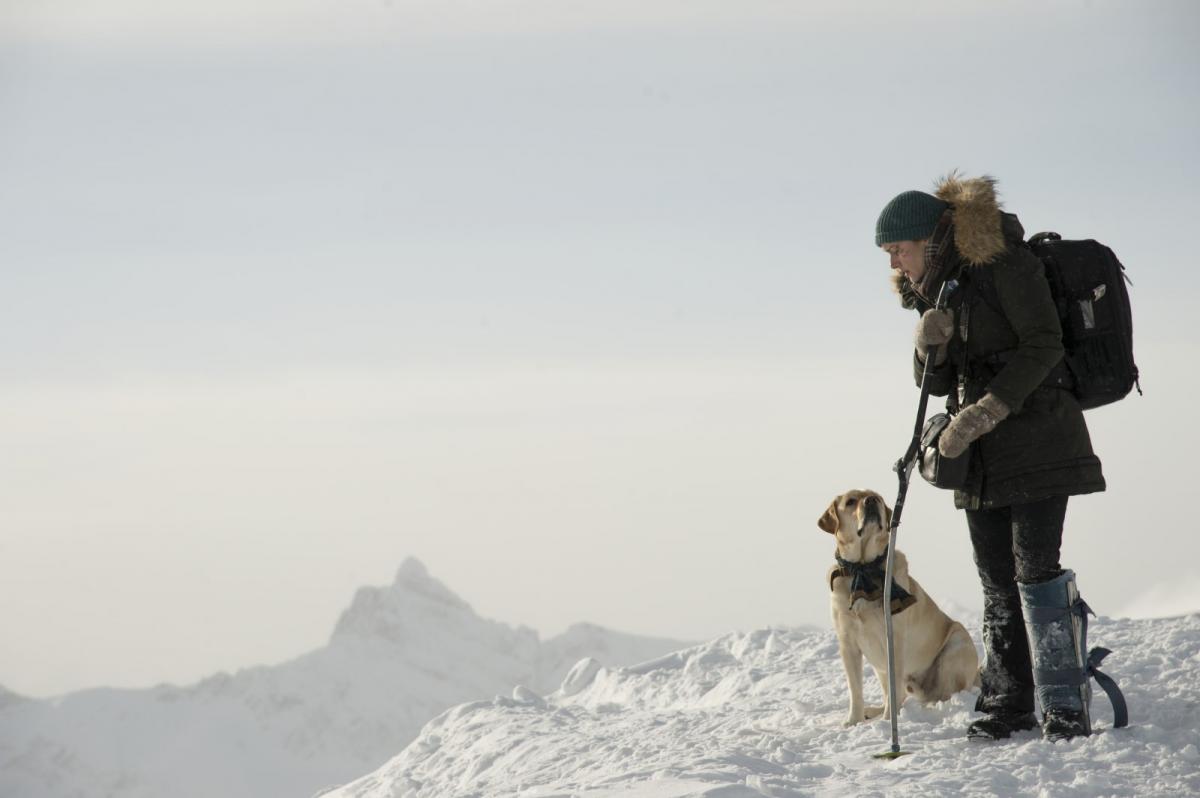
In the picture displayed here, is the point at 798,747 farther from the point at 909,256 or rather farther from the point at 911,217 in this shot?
the point at 911,217

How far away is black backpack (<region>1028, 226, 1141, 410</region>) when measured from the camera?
19.3 feet

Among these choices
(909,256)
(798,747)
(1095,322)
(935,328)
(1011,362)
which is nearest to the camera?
(1011,362)

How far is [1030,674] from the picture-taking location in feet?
21.0

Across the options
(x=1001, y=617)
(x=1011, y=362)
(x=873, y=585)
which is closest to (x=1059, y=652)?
(x=1001, y=617)

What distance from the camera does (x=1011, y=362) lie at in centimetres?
576

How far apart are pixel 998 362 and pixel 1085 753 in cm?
200

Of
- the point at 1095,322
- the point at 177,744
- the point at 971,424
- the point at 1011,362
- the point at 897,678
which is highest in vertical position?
the point at 1095,322

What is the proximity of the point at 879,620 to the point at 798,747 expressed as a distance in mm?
887

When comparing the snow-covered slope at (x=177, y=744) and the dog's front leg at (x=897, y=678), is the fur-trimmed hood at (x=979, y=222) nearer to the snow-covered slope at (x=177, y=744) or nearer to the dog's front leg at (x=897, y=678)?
the dog's front leg at (x=897, y=678)

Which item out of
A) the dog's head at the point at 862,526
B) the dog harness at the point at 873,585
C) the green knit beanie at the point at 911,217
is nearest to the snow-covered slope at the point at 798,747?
the dog harness at the point at 873,585

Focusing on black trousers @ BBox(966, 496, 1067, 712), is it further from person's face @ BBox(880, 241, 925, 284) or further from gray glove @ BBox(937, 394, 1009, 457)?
person's face @ BBox(880, 241, 925, 284)

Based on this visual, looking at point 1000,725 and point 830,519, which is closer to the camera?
point 1000,725

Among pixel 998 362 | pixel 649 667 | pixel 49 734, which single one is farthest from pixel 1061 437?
pixel 49 734

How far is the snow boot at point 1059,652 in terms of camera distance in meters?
5.91
